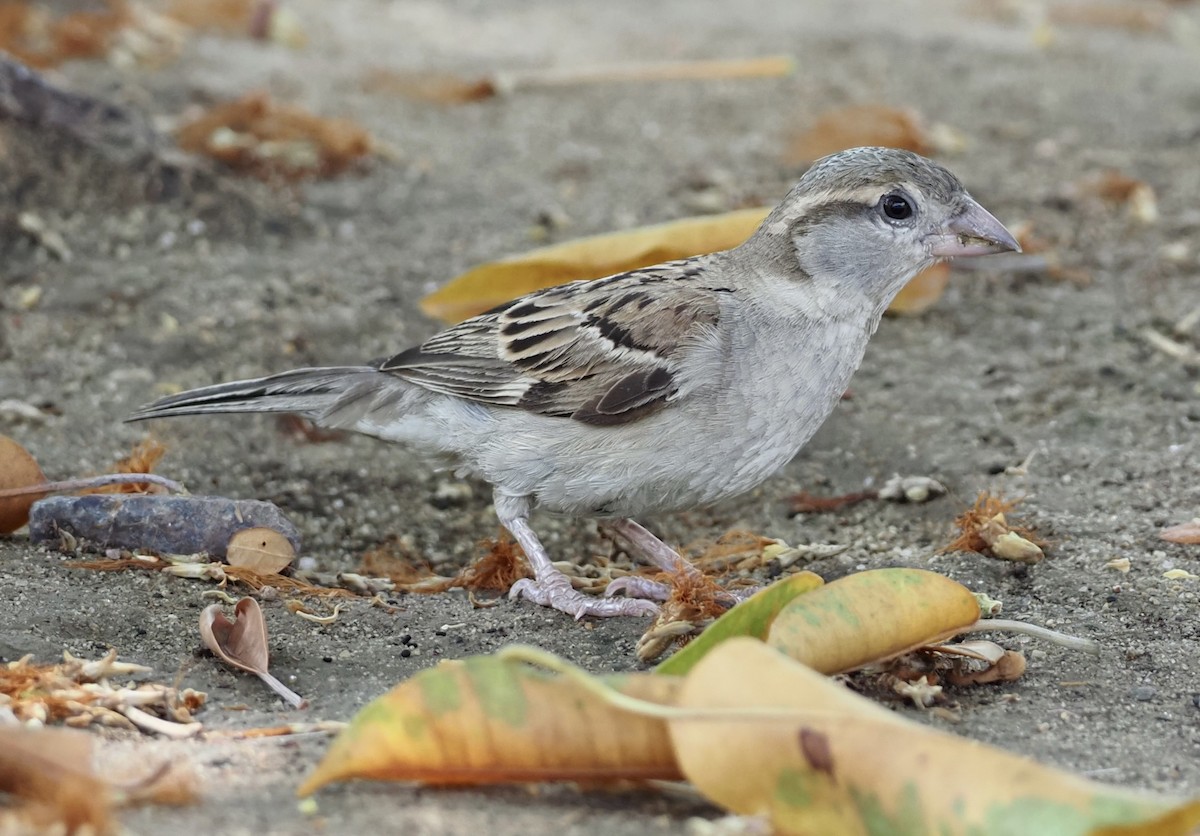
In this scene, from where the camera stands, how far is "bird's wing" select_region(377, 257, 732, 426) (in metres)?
4.89

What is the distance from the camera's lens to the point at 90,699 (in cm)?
364

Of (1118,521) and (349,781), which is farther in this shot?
(1118,521)

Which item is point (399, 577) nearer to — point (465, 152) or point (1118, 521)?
point (1118, 521)

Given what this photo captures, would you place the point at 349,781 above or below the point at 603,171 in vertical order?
below

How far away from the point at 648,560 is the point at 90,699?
2283 mm

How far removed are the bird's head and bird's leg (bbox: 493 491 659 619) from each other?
1319 mm

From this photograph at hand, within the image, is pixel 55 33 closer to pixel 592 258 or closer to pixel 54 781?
pixel 592 258

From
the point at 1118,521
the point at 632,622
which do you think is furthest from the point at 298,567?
the point at 1118,521

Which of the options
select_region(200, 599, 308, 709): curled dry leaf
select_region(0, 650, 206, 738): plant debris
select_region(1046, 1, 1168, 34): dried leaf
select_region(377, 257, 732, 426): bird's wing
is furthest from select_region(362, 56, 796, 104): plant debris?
select_region(0, 650, 206, 738): plant debris

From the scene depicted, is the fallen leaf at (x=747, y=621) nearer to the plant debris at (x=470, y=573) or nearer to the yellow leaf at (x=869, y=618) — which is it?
the yellow leaf at (x=869, y=618)

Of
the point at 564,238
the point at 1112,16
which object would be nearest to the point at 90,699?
the point at 564,238

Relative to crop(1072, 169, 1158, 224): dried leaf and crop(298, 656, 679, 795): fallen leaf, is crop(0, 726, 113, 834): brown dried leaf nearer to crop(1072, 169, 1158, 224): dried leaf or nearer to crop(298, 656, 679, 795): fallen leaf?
crop(298, 656, 679, 795): fallen leaf

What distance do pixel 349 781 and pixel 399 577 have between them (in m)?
1.98

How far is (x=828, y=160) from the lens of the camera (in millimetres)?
5125
